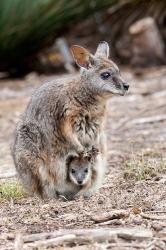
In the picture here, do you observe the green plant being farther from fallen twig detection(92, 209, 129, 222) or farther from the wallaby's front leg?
fallen twig detection(92, 209, 129, 222)

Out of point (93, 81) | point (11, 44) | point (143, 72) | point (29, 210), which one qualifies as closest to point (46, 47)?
point (11, 44)

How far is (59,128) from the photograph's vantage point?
22.6ft

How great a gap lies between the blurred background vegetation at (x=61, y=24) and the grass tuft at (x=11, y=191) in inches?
290

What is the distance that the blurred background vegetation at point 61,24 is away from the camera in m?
14.6

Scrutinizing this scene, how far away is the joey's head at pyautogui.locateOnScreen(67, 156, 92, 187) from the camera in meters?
6.96

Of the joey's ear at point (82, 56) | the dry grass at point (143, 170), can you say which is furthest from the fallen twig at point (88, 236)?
the joey's ear at point (82, 56)

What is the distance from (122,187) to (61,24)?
355 inches

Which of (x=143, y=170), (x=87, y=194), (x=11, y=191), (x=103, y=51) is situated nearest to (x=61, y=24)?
(x=103, y=51)

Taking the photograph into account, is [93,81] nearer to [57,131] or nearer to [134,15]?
[57,131]

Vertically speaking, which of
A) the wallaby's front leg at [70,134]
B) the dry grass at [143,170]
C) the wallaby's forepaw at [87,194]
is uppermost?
the wallaby's front leg at [70,134]

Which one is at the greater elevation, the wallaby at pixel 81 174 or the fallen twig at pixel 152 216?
the wallaby at pixel 81 174

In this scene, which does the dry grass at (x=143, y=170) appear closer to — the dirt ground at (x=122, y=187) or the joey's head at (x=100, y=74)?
the dirt ground at (x=122, y=187)

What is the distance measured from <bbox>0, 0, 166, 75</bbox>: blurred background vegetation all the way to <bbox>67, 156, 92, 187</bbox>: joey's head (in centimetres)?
771

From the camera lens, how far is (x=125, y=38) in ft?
54.2
